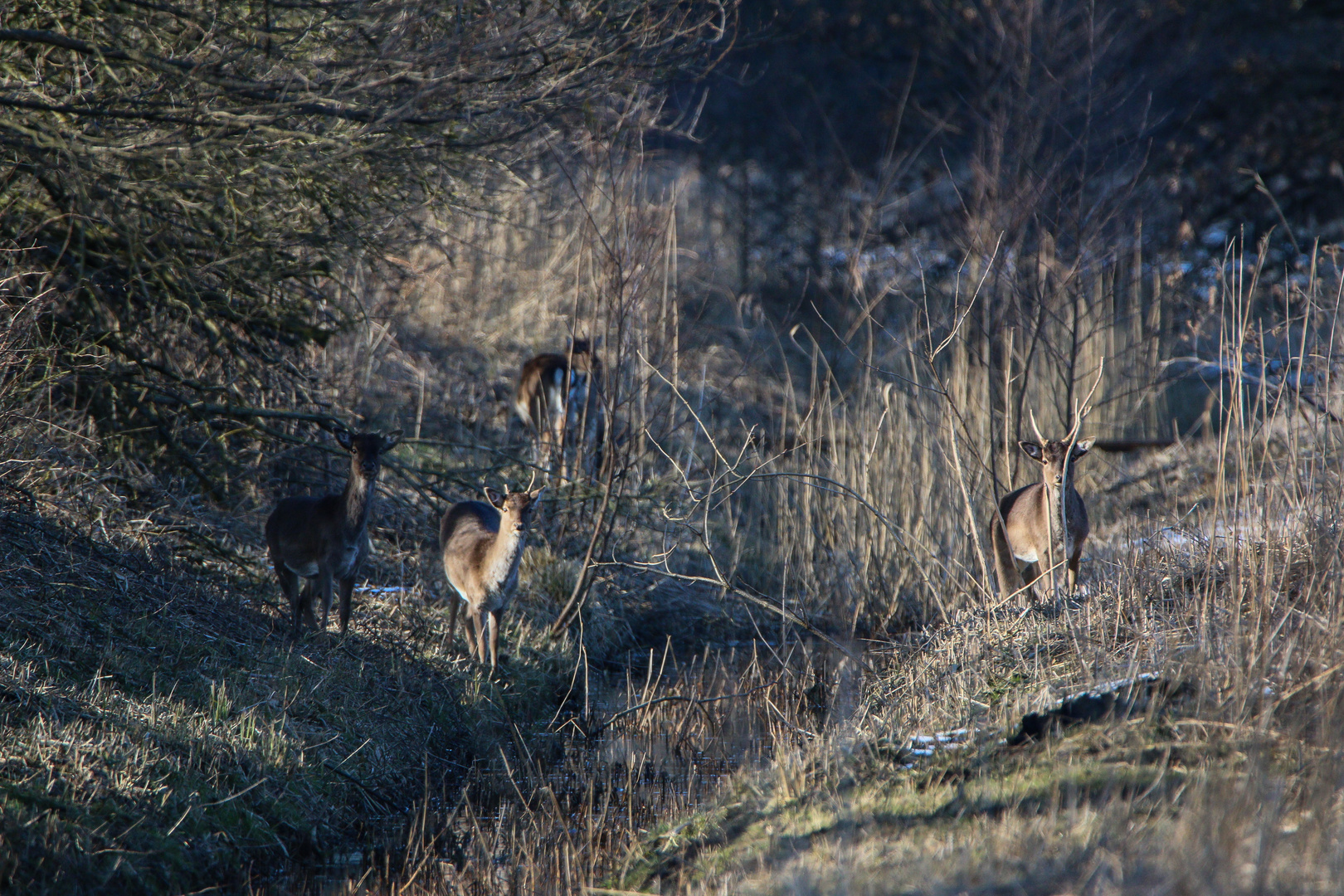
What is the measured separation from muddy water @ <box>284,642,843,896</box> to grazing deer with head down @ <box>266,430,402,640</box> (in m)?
1.66

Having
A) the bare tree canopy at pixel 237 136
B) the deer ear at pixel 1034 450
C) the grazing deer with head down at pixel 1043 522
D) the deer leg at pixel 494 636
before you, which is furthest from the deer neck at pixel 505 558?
the deer ear at pixel 1034 450

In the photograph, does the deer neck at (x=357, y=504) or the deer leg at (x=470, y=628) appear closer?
the deer neck at (x=357, y=504)

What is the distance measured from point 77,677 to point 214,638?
1.01 metres

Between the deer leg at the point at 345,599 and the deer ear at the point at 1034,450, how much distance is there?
4.41 metres

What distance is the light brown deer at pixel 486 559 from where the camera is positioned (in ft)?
25.8

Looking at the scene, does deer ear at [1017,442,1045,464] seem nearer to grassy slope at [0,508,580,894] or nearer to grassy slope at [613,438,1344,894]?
grassy slope at [613,438,1344,894]

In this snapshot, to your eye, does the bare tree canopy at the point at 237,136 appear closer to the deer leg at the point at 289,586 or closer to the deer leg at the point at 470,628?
the deer leg at the point at 289,586

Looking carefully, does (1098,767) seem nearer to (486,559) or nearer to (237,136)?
(486,559)

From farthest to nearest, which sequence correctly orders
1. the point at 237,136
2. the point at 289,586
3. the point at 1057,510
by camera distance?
1. the point at 289,586
2. the point at 1057,510
3. the point at 237,136

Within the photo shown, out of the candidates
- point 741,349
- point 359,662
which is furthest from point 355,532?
point 741,349

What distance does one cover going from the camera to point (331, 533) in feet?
25.8

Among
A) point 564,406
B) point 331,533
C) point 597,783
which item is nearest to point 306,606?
point 331,533

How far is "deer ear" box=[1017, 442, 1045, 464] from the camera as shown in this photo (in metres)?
7.76

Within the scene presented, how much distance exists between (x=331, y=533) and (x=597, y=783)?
2510 mm
